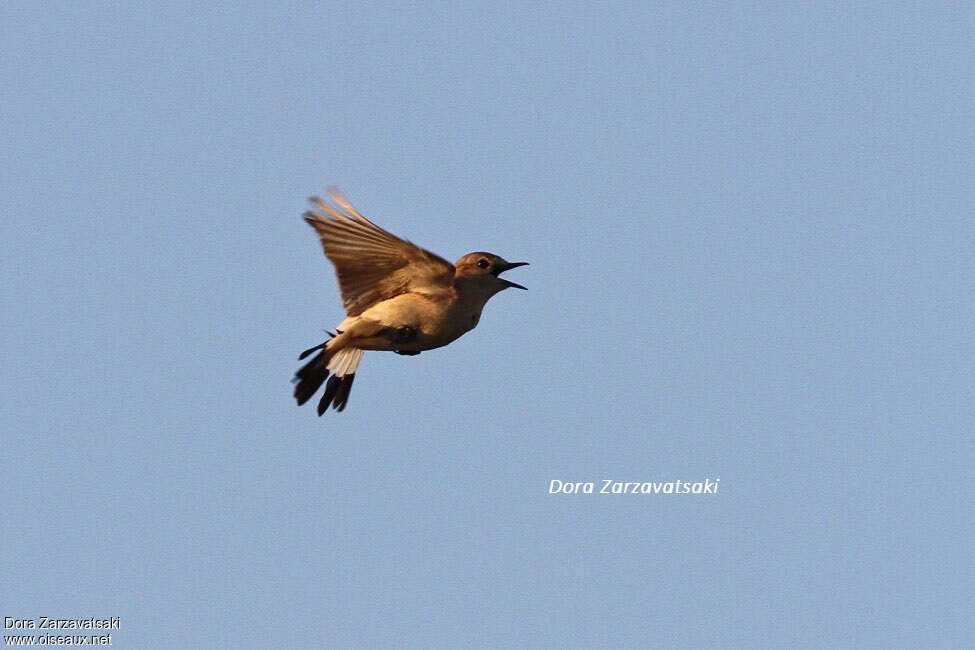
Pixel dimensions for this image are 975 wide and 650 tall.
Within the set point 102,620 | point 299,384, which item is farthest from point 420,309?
point 102,620

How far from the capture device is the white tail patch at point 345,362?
19203 millimetres

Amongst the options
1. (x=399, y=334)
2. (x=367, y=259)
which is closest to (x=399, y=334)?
(x=399, y=334)

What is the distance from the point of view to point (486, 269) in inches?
741

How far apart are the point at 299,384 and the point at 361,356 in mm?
950

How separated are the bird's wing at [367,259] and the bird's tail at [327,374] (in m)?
0.59

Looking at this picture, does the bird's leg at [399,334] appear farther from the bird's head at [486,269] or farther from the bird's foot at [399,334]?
the bird's head at [486,269]

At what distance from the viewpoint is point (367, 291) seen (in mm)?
18891

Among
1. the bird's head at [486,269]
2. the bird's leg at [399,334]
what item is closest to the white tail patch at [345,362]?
the bird's leg at [399,334]

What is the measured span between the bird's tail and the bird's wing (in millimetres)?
589

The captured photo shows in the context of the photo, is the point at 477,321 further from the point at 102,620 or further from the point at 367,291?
the point at 102,620

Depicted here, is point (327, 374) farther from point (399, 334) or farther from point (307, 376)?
point (399, 334)

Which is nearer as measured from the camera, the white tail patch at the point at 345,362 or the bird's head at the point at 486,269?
the bird's head at the point at 486,269

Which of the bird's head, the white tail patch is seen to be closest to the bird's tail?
the white tail patch

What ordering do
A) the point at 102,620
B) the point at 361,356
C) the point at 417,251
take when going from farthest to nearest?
the point at 102,620, the point at 361,356, the point at 417,251
